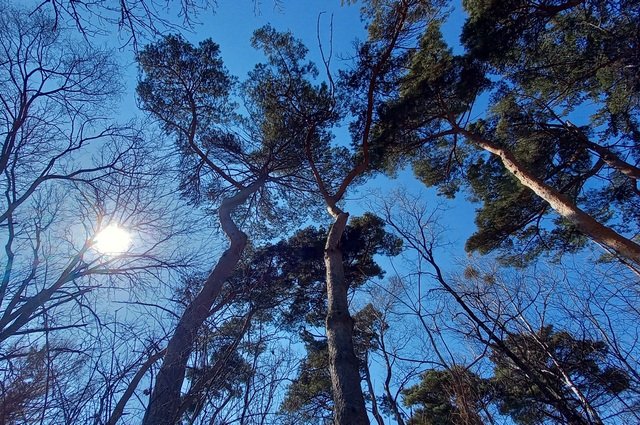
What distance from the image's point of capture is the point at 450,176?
9.55 metres

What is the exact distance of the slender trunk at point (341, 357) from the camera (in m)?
3.22

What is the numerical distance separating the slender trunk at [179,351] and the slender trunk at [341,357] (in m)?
1.51

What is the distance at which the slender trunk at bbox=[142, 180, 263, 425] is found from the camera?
2.82 metres

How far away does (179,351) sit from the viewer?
3.65 m

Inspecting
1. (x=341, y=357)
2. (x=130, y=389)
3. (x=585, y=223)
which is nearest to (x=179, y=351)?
(x=130, y=389)

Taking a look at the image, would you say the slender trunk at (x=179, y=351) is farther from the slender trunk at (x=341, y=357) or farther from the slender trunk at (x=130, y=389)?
the slender trunk at (x=341, y=357)

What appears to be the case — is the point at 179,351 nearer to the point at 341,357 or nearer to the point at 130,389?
the point at 130,389

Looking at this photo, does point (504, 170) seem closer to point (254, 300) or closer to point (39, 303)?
point (254, 300)

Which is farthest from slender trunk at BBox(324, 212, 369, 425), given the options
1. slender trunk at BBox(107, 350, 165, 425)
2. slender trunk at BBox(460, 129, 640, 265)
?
slender trunk at BBox(460, 129, 640, 265)

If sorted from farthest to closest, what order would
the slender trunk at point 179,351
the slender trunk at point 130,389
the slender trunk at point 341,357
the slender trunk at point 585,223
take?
the slender trunk at point 585,223, the slender trunk at point 341,357, the slender trunk at point 179,351, the slender trunk at point 130,389

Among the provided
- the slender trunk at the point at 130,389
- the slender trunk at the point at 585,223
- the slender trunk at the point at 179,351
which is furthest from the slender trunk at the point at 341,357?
the slender trunk at the point at 585,223

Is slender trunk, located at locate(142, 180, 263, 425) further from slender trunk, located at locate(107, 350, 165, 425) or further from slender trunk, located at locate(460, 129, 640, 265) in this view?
slender trunk, located at locate(460, 129, 640, 265)

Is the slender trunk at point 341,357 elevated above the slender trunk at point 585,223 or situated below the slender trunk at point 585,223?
below

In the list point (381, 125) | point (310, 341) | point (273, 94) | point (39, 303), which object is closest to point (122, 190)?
point (39, 303)
